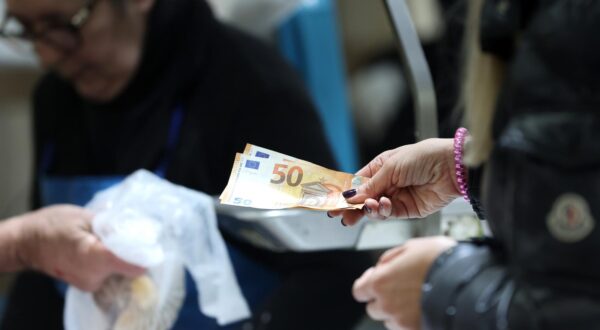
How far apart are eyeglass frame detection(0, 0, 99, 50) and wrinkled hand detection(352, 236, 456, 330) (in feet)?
2.32

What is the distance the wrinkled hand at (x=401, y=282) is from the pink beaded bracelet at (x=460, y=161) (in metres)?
0.04

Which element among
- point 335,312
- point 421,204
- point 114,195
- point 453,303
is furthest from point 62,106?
point 453,303

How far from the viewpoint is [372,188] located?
1.95ft

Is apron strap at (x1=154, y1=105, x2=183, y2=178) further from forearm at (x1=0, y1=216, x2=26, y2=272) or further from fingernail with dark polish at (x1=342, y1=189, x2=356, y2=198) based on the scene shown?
fingernail with dark polish at (x1=342, y1=189, x2=356, y2=198)

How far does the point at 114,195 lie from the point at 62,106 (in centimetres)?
52

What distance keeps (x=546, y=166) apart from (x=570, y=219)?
3 centimetres

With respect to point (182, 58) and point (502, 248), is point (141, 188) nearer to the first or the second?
point (182, 58)

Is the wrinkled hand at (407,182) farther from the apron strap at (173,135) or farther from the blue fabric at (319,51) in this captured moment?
the blue fabric at (319,51)

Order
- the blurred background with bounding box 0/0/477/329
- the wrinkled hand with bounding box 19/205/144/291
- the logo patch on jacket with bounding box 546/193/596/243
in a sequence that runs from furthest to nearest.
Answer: the blurred background with bounding box 0/0/477/329, the wrinkled hand with bounding box 19/205/144/291, the logo patch on jacket with bounding box 546/193/596/243

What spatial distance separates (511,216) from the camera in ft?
1.47

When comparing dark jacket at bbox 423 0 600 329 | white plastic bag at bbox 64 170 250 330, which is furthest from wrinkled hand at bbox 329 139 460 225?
white plastic bag at bbox 64 170 250 330

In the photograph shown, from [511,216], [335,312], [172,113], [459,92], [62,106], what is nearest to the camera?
[511,216]

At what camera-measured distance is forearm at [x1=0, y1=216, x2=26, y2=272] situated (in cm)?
91

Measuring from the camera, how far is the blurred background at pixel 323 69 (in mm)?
1342
